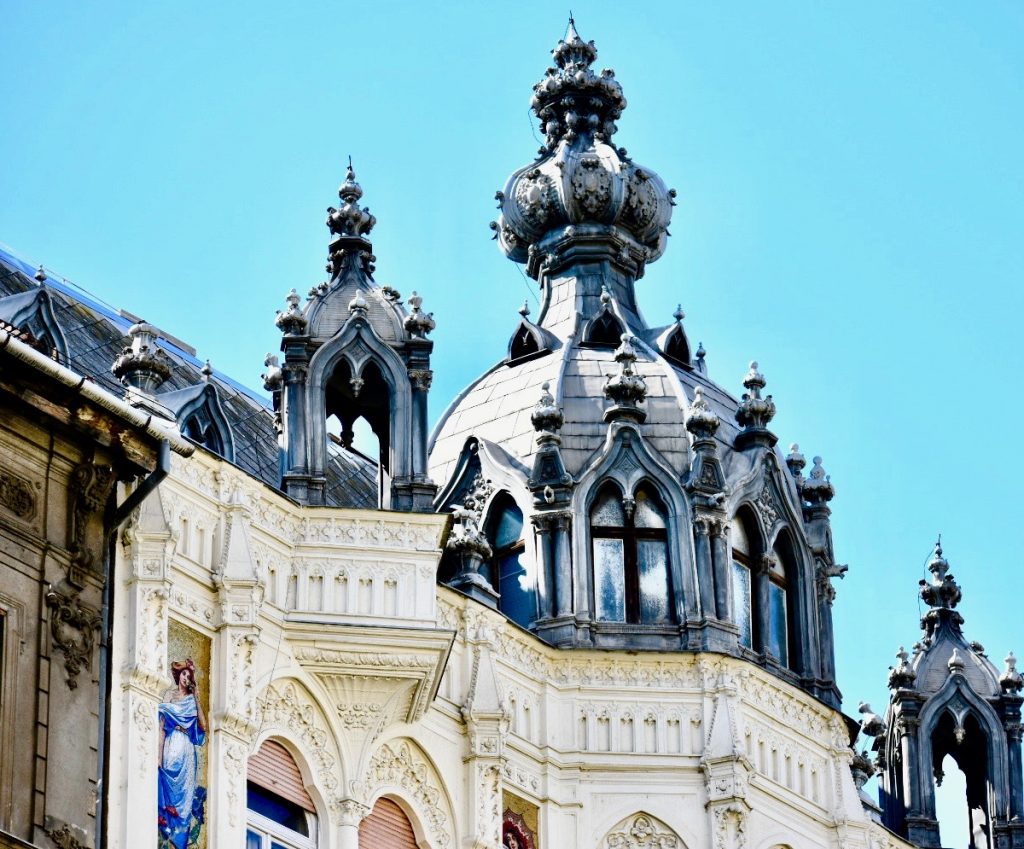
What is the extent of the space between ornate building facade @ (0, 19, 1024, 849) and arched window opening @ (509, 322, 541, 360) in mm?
78

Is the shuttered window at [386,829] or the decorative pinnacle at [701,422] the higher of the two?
the decorative pinnacle at [701,422]

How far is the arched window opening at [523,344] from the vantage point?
55219mm

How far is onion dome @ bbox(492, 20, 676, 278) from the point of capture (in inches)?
2258

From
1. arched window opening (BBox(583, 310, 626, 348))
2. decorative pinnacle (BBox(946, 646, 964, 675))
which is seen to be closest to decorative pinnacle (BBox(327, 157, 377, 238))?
arched window opening (BBox(583, 310, 626, 348))

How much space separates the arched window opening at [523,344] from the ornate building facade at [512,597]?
0.08 meters

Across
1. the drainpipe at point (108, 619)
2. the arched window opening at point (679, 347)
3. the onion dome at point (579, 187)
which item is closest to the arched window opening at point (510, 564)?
the arched window opening at point (679, 347)

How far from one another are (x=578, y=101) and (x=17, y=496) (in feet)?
71.1

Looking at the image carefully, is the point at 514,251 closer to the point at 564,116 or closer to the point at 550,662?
the point at 564,116

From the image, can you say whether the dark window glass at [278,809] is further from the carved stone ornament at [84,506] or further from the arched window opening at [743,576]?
the arched window opening at [743,576]

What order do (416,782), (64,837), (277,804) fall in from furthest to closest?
(416,782) → (277,804) → (64,837)

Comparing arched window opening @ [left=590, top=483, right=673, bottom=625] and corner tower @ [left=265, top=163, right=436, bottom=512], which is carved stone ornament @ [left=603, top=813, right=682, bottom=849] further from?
corner tower @ [left=265, top=163, right=436, bottom=512]

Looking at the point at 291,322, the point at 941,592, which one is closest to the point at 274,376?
the point at 291,322

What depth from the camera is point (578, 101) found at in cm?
5897

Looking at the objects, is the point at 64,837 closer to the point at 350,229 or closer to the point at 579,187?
the point at 350,229
